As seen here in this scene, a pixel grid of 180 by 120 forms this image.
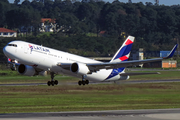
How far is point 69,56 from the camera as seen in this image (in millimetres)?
67188

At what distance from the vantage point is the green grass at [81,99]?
63.7 m

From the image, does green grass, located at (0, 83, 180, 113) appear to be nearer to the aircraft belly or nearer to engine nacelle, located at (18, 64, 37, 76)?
the aircraft belly

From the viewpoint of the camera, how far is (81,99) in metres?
75.9

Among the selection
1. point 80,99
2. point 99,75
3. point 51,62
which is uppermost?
point 51,62

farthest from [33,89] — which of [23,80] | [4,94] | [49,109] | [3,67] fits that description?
[3,67]

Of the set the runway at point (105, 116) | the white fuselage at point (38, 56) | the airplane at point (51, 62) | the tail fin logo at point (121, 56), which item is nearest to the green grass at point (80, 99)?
the tail fin logo at point (121, 56)

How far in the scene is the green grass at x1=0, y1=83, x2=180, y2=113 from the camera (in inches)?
2506

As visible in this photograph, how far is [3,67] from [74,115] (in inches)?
3488

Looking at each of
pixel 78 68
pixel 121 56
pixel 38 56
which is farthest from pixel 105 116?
pixel 121 56

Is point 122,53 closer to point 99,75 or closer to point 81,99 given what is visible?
point 99,75

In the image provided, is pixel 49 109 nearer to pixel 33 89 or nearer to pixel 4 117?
pixel 4 117

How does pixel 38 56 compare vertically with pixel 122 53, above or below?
below

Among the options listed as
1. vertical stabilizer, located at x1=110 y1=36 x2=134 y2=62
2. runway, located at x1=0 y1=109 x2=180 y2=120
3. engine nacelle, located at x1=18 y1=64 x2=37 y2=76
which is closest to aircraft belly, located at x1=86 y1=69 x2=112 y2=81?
vertical stabilizer, located at x1=110 y1=36 x2=134 y2=62

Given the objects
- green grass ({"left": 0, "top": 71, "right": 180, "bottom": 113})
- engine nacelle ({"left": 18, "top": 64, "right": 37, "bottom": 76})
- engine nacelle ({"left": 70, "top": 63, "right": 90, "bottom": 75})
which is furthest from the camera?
engine nacelle ({"left": 18, "top": 64, "right": 37, "bottom": 76})
